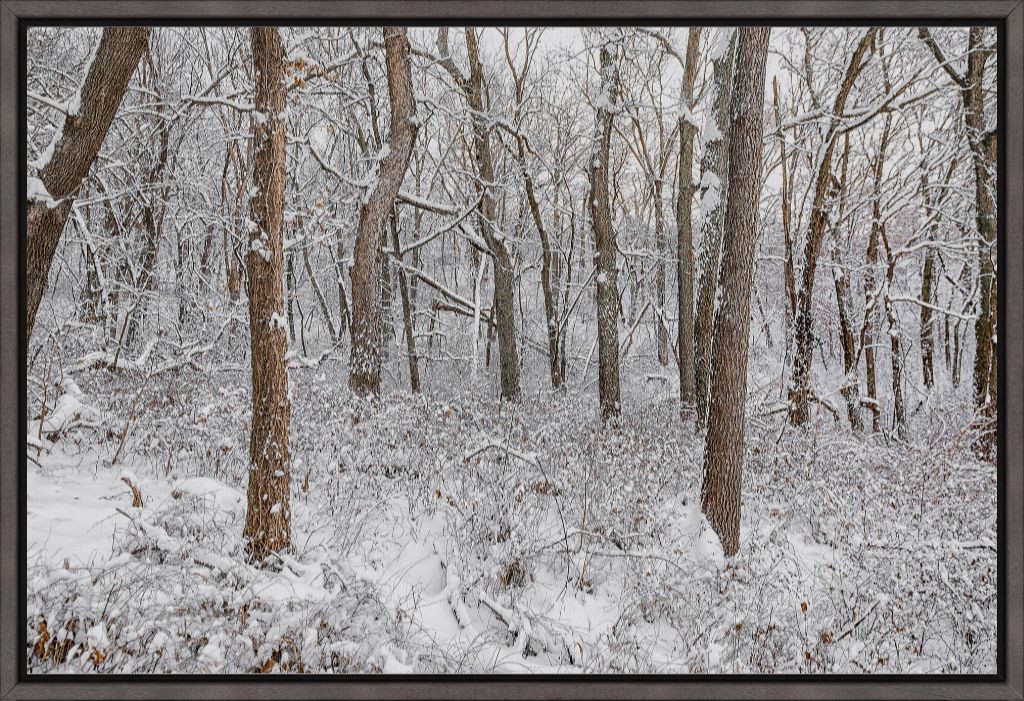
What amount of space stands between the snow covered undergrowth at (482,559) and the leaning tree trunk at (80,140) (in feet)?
4.25

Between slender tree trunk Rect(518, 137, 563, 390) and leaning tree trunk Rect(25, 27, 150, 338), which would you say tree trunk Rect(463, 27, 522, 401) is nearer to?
slender tree trunk Rect(518, 137, 563, 390)

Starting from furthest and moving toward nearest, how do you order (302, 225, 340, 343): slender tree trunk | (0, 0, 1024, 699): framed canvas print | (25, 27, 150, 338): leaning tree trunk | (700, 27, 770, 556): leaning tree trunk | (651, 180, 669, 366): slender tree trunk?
(302, 225, 340, 343): slender tree trunk, (651, 180, 669, 366): slender tree trunk, (700, 27, 770, 556): leaning tree trunk, (25, 27, 150, 338): leaning tree trunk, (0, 0, 1024, 699): framed canvas print

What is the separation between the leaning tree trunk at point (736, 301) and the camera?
4.52m

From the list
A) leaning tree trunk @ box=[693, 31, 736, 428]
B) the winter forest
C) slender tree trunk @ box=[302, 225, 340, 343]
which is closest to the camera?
the winter forest

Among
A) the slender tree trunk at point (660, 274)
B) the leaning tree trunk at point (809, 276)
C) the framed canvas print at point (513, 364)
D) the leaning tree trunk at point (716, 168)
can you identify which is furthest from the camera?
the slender tree trunk at point (660, 274)

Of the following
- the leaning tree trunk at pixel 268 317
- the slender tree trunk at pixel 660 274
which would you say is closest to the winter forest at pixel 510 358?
the leaning tree trunk at pixel 268 317

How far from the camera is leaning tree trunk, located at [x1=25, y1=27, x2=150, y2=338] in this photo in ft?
12.3

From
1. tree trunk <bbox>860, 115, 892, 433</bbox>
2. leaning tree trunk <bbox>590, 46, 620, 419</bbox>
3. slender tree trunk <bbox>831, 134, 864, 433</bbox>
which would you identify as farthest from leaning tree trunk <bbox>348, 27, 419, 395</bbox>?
tree trunk <bbox>860, 115, 892, 433</bbox>

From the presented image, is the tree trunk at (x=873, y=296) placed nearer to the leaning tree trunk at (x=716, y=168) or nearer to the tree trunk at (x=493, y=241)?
the leaning tree trunk at (x=716, y=168)

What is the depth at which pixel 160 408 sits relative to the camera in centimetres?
541

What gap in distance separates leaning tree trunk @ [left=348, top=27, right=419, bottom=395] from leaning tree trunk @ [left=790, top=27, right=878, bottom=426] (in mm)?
5443

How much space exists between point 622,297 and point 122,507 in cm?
934

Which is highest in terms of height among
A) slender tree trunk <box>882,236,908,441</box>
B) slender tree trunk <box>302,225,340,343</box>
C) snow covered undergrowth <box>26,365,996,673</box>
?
slender tree trunk <box>302,225,340,343</box>

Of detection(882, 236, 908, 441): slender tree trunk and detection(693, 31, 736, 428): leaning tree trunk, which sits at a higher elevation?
detection(693, 31, 736, 428): leaning tree trunk
